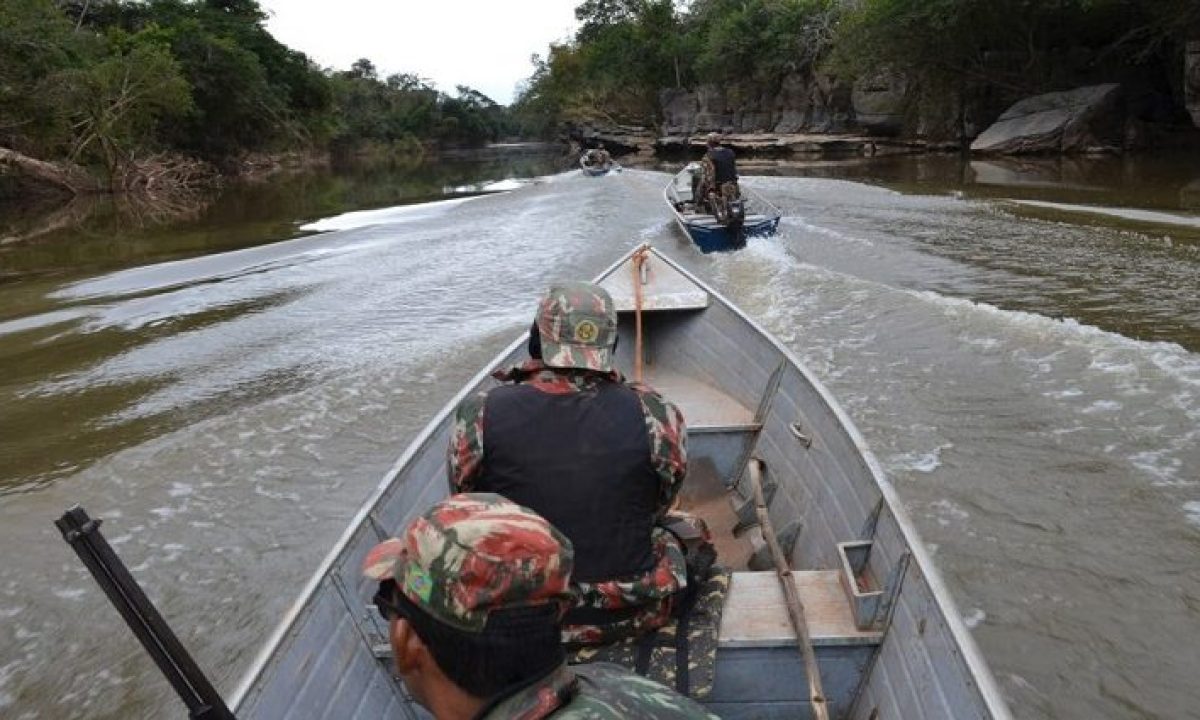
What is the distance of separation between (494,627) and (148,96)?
115 feet

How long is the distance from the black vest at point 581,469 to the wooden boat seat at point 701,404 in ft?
7.84

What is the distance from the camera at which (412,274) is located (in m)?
13.5

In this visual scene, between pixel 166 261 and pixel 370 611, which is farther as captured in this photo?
pixel 166 261

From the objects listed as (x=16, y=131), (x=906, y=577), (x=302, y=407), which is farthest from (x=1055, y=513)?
(x=16, y=131)

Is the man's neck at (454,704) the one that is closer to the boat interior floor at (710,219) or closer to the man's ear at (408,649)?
the man's ear at (408,649)

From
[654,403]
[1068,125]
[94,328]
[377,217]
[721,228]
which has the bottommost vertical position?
[94,328]

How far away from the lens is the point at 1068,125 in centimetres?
2503

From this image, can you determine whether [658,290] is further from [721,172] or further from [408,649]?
[721,172]

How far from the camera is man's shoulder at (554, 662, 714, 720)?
115 centimetres

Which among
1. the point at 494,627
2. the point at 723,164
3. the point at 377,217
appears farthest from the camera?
the point at 377,217

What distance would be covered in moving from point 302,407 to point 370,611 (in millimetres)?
5112

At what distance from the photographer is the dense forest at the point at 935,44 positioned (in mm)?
25000

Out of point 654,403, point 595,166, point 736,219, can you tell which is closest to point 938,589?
point 654,403

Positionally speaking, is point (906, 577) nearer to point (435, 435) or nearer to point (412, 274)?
point (435, 435)
